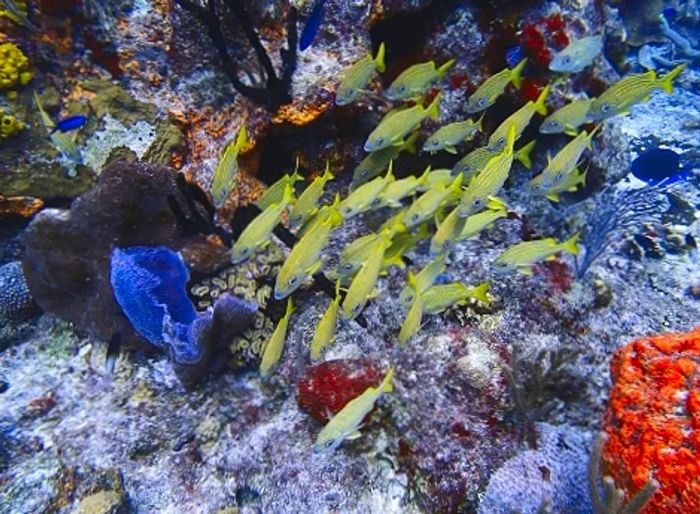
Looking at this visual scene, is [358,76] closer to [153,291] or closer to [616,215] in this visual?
[153,291]

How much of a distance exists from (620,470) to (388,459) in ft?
4.87

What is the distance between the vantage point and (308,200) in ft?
12.1

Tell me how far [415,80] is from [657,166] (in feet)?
9.84

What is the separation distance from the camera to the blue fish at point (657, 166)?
537 centimetres

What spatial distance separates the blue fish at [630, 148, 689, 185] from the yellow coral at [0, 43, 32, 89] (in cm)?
615

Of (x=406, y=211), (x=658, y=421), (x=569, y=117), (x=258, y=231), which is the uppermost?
(x=258, y=231)

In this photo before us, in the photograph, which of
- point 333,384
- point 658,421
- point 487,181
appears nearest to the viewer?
point 658,421

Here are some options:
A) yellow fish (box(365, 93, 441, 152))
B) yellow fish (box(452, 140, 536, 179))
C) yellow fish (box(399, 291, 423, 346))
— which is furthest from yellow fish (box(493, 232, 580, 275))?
yellow fish (box(365, 93, 441, 152))

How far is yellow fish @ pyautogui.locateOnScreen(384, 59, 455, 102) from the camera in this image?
4246 mm

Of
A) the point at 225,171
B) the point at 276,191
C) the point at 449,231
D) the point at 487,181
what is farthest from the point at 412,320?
the point at 225,171

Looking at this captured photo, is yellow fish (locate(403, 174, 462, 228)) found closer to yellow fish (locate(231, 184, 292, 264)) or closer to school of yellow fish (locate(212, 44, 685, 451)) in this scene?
school of yellow fish (locate(212, 44, 685, 451))

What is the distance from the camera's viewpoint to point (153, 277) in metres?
3.89

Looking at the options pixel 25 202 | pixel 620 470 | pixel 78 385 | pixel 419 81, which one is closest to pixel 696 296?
pixel 620 470

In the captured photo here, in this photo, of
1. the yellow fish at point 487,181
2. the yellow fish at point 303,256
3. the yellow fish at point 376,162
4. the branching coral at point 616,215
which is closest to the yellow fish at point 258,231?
the yellow fish at point 303,256
